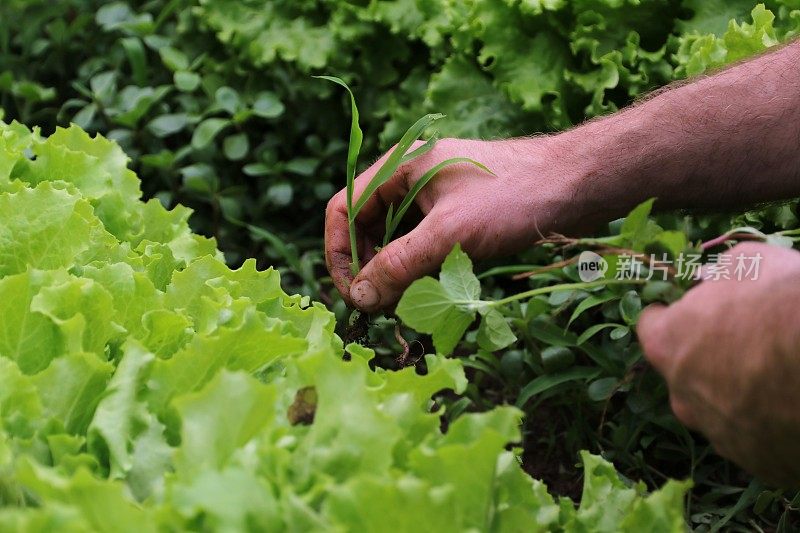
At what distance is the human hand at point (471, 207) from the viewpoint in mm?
1976

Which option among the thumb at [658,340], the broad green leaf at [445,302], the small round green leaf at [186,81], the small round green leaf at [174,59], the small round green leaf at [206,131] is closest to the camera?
the thumb at [658,340]

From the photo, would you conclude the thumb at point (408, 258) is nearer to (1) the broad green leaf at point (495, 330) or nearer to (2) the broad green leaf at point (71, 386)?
(1) the broad green leaf at point (495, 330)

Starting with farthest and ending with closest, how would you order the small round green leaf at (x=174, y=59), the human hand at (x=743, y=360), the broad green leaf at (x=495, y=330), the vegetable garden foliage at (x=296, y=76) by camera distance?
the small round green leaf at (x=174, y=59), the vegetable garden foliage at (x=296, y=76), the broad green leaf at (x=495, y=330), the human hand at (x=743, y=360)

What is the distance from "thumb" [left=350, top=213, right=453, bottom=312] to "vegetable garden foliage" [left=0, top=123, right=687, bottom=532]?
7.8 inches

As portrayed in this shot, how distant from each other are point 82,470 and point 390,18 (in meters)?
2.58

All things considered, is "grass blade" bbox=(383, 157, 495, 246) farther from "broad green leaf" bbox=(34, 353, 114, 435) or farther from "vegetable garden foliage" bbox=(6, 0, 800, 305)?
"vegetable garden foliage" bbox=(6, 0, 800, 305)

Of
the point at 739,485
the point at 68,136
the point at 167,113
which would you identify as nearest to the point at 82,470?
the point at 68,136

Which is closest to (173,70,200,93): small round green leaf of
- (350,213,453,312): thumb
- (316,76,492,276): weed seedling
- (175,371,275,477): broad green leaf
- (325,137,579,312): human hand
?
(325,137,579,312): human hand

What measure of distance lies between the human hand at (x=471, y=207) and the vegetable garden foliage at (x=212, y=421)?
215 millimetres

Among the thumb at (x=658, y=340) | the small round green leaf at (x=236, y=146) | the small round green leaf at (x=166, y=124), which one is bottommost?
the small round green leaf at (x=236, y=146)

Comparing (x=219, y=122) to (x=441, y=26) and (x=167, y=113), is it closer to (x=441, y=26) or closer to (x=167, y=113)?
(x=167, y=113)

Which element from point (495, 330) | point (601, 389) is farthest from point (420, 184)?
point (601, 389)

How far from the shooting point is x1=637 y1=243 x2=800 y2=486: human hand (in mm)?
1229

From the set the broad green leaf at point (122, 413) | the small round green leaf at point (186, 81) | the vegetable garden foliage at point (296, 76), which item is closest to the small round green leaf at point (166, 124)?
the vegetable garden foliage at point (296, 76)
